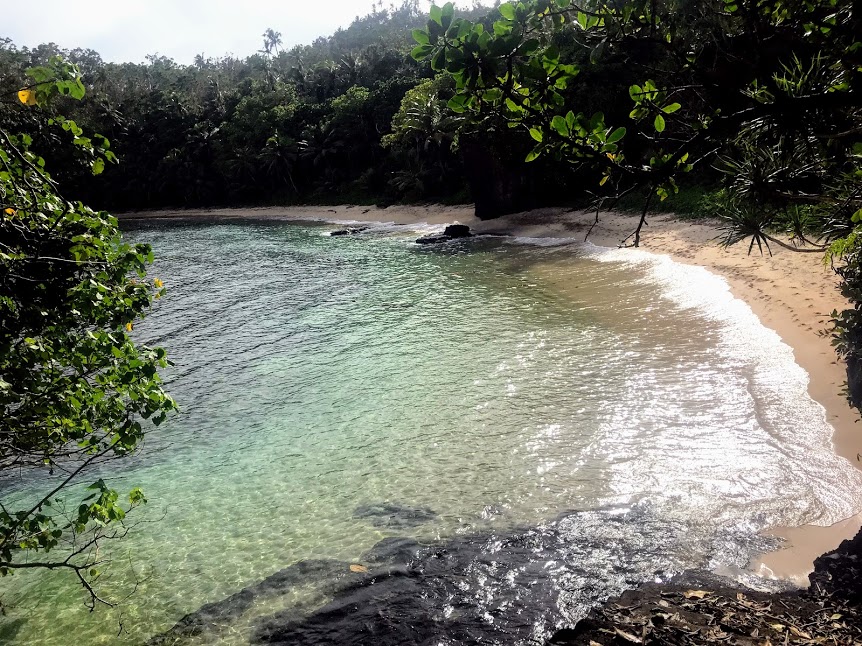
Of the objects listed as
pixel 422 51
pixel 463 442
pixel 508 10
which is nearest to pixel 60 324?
pixel 422 51

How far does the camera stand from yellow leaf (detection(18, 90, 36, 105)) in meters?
3.56

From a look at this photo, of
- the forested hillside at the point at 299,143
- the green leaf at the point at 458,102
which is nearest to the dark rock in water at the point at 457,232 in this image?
the forested hillside at the point at 299,143

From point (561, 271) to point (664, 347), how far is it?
32.9 ft

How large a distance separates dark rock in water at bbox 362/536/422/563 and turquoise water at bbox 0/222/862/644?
7.9 inches

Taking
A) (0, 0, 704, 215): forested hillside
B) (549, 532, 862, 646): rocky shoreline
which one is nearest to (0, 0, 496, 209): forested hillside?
(0, 0, 704, 215): forested hillside

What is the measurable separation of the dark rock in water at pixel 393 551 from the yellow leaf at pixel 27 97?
19.3 feet

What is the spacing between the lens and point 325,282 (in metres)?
25.5

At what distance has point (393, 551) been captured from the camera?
7160 millimetres

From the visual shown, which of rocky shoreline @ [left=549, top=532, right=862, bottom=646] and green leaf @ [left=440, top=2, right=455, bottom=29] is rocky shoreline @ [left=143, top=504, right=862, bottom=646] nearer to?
rocky shoreline @ [left=549, top=532, right=862, bottom=646]

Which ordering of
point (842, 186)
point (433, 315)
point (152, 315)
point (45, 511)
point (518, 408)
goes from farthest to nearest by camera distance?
point (152, 315) → point (433, 315) → point (518, 408) → point (45, 511) → point (842, 186)

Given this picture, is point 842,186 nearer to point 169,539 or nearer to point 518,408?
point 518,408

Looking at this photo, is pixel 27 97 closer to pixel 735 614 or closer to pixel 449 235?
pixel 735 614

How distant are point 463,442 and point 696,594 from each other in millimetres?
4949

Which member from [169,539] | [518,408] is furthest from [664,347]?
[169,539]
